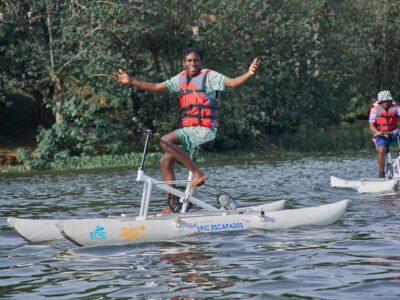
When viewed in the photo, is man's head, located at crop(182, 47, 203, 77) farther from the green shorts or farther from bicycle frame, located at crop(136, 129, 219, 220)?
bicycle frame, located at crop(136, 129, 219, 220)

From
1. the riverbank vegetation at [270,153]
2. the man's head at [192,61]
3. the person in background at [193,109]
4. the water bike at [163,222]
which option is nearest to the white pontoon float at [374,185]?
the water bike at [163,222]

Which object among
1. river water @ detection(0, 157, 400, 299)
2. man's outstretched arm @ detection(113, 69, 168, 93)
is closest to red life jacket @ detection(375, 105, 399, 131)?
river water @ detection(0, 157, 400, 299)

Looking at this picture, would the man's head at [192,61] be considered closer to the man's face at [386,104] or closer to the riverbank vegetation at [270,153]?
the man's face at [386,104]

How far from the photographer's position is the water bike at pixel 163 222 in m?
10.8

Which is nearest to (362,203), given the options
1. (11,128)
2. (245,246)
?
(245,246)

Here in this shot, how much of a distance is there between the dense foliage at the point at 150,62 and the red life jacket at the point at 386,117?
16.0 m

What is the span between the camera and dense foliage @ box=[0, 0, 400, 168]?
3484 centimetres

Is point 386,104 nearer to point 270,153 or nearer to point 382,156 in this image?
point 382,156

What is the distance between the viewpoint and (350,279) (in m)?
8.22

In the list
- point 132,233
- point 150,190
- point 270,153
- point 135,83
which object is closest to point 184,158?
point 150,190

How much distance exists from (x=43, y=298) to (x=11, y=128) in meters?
37.0

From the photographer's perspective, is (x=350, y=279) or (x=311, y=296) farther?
(x=350, y=279)

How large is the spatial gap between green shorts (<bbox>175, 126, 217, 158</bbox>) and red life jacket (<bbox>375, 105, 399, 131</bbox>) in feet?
28.1

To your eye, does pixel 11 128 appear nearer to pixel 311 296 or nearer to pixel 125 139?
pixel 125 139
